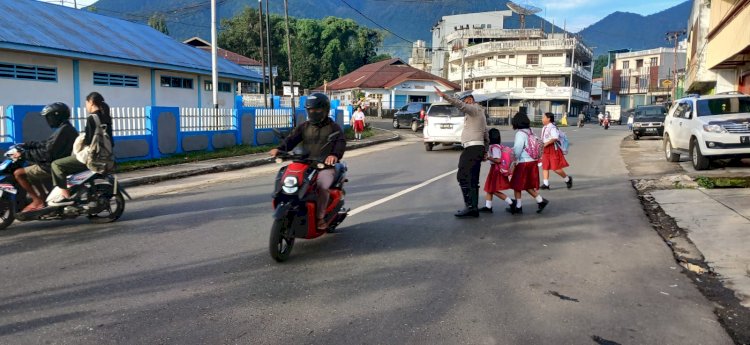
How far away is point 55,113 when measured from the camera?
6977 mm

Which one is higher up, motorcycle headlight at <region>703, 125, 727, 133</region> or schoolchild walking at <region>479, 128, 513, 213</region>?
motorcycle headlight at <region>703, 125, 727, 133</region>

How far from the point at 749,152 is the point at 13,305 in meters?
13.1

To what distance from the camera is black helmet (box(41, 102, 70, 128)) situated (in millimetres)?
6945

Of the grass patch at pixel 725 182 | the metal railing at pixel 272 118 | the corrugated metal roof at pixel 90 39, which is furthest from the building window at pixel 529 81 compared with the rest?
the grass patch at pixel 725 182

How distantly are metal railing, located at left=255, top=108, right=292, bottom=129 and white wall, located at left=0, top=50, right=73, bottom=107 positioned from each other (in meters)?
6.68

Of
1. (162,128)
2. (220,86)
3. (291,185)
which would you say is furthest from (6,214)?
(220,86)

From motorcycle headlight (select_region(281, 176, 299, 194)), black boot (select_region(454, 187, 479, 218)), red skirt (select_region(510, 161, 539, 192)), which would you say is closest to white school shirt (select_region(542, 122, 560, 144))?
red skirt (select_region(510, 161, 539, 192))

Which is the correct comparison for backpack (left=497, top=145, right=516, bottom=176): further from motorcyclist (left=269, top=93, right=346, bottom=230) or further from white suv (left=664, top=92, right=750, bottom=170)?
white suv (left=664, top=92, right=750, bottom=170)

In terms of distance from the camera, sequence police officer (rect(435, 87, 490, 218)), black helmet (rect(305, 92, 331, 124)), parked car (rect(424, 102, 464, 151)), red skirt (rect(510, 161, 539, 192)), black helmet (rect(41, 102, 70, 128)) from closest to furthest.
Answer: black helmet (rect(305, 92, 331, 124)) < black helmet (rect(41, 102, 70, 128)) < police officer (rect(435, 87, 490, 218)) < red skirt (rect(510, 161, 539, 192)) < parked car (rect(424, 102, 464, 151))

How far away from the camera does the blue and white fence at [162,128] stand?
11.7 metres

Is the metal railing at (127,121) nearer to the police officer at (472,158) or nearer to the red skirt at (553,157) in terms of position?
the police officer at (472,158)

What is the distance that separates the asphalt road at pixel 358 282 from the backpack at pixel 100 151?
78 centimetres

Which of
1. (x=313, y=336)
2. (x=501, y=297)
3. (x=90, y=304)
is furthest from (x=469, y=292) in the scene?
(x=90, y=304)

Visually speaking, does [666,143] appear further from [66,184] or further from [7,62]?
[7,62]
